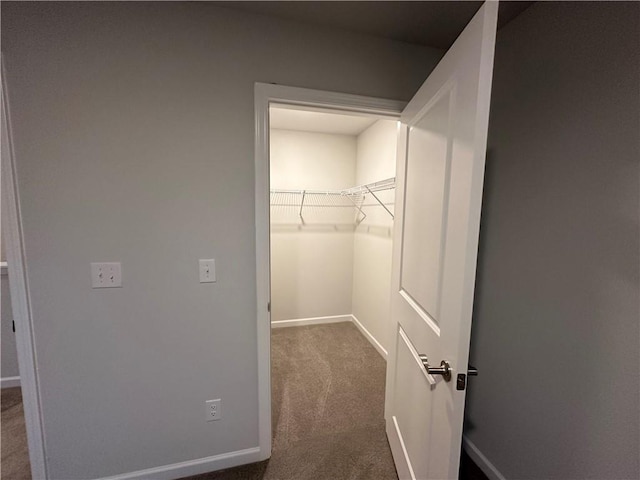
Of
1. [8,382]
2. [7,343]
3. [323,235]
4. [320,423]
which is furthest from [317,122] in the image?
[8,382]

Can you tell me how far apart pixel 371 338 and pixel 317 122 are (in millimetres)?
2366

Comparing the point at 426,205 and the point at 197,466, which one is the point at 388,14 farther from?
the point at 197,466

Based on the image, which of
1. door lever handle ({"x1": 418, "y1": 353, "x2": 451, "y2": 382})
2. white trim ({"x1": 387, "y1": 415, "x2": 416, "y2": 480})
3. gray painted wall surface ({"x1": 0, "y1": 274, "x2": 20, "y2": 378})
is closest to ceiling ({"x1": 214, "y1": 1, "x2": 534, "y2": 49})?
door lever handle ({"x1": 418, "y1": 353, "x2": 451, "y2": 382})

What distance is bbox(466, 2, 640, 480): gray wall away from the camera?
0.87 meters

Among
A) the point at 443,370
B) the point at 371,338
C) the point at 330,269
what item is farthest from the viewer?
the point at 330,269

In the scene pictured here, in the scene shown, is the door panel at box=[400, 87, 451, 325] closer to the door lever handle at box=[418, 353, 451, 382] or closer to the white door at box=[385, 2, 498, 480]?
the white door at box=[385, 2, 498, 480]

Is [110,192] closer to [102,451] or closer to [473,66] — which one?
[102,451]

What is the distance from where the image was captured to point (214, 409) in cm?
138

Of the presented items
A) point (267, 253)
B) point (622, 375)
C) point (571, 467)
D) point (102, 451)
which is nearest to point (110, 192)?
point (267, 253)

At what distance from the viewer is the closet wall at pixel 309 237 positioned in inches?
120

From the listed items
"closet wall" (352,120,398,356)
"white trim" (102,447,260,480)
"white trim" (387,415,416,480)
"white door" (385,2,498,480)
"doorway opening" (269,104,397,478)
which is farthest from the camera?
"closet wall" (352,120,398,356)

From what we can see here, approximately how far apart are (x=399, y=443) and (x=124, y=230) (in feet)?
5.65

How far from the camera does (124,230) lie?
1189mm

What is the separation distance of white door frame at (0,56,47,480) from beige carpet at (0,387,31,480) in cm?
32
